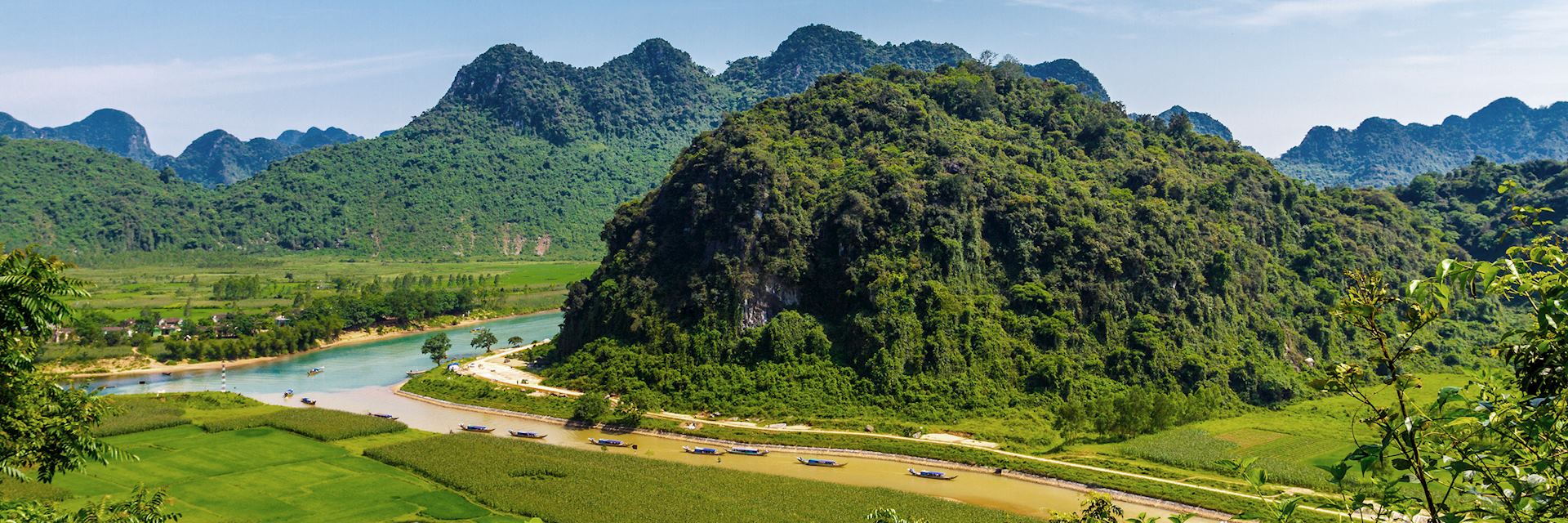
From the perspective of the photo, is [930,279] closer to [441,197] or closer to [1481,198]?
[1481,198]

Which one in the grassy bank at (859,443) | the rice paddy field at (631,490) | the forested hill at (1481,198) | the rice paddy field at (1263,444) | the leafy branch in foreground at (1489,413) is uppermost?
the forested hill at (1481,198)

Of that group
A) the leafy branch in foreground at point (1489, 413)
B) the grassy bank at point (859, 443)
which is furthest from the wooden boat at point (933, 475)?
the leafy branch in foreground at point (1489, 413)

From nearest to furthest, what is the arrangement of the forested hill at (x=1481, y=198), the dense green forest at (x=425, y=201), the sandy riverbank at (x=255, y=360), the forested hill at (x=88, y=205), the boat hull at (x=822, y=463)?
the boat hull at (x=822, y=463) → the sandy riverbank at (x=255, y=360) → the forested hill at (x=1481, y=198) → the forested hill at (x=88, y=205) → the dense green forest at (x=425, y=201)

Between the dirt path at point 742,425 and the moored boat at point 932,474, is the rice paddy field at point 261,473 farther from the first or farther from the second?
the moored boat at point 932,474

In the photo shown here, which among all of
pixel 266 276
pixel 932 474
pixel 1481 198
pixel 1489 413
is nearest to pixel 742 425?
pixel 932 474

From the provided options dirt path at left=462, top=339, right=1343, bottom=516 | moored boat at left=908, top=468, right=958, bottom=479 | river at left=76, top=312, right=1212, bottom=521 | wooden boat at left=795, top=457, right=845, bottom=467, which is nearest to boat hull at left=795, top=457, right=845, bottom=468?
wooden boat at left=795, top=457, right=845, bottom=467

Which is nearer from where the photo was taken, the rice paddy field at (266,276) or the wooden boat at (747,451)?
the wooden boat at (747,451)
